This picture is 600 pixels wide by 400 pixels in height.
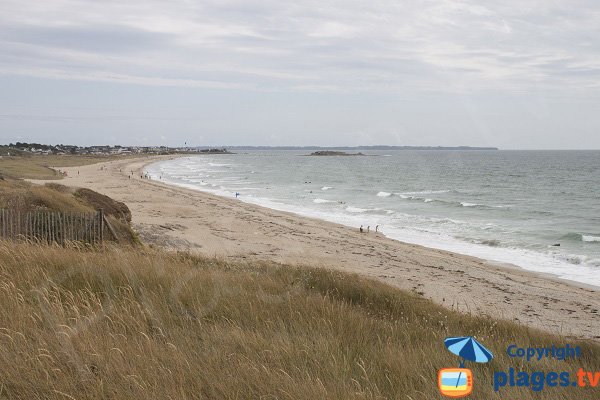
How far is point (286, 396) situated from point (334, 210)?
3599 centimetres

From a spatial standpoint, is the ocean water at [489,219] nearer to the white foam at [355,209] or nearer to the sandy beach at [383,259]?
the white foam at [355,209]

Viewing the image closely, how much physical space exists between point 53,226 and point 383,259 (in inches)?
488

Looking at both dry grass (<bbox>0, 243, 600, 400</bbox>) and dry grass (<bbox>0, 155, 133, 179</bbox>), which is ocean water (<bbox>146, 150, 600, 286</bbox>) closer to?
dry grass (<bbox>0, 243, 600, 400</bbox>)

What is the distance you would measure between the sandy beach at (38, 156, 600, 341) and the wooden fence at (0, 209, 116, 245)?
6.27 metres

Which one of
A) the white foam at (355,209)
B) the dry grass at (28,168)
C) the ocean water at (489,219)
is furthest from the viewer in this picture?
the dry grass at (28,168)

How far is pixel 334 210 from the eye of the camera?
39.2m

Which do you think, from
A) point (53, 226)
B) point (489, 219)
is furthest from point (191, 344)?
point (489, 219)

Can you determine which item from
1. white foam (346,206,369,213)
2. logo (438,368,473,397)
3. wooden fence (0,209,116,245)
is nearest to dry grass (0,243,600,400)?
logo (438,368,473,397)

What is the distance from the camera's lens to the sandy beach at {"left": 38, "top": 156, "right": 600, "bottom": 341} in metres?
14.3

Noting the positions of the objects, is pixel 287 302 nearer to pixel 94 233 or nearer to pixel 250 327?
pixel 250 327

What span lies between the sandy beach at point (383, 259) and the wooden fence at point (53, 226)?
627 centimetres

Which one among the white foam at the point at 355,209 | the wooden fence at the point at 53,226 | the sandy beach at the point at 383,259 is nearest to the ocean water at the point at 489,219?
the white foam at the point at 355,209

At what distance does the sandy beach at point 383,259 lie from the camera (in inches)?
563

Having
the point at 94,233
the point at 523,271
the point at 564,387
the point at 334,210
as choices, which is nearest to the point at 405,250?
the point at 523,271
